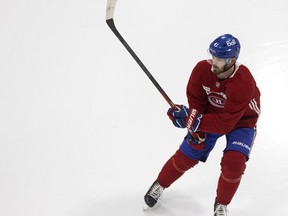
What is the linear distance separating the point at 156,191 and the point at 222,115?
60 cm

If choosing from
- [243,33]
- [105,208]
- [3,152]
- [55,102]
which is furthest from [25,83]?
[243,33]

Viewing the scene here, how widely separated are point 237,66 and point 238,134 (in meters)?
0.31

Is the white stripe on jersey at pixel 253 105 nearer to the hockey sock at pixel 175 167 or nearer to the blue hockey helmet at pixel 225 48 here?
the blue hockey helmet at pixel 225 48

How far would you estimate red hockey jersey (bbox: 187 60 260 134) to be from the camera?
1.78m

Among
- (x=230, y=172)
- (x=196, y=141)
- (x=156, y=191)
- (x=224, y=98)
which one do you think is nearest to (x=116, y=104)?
(x=156, y=191)

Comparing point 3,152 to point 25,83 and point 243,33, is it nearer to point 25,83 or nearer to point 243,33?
point 25,83

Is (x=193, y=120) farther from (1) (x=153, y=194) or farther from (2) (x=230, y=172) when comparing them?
(1) (x=153, y=194)

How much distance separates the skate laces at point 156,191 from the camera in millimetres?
2154

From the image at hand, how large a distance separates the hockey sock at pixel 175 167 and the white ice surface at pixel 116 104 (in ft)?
0.54

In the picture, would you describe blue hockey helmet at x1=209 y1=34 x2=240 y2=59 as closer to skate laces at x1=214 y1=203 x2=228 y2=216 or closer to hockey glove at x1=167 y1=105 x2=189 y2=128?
hockey glove at x1=167 y1=105 x2=189 y2=128

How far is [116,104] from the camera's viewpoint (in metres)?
2.91

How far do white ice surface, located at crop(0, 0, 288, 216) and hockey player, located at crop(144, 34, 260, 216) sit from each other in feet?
1.03

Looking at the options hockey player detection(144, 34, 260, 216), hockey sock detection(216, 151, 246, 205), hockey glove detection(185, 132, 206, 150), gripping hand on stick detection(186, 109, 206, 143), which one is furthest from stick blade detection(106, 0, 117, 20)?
hockey sock detection(216, 151, 246, 205)

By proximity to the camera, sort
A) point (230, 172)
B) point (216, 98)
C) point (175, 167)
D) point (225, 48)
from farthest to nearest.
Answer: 1. point (175, 167)
2. point (216, 98)
3. point (230, 172)
4. point (225, 48)
